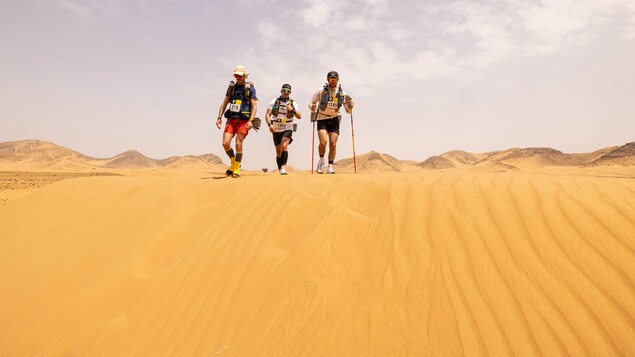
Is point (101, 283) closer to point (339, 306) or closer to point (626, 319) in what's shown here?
point (339, 306)

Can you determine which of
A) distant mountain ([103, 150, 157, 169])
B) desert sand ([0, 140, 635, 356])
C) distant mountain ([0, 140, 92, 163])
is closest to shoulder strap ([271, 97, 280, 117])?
desert sand ([0, 140, 635, 356])

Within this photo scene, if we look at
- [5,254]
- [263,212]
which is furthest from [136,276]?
[5,254]

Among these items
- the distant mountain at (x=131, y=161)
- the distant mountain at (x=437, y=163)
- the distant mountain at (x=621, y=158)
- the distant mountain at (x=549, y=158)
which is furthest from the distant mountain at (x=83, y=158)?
the distant mountain at (x=621, y=158)

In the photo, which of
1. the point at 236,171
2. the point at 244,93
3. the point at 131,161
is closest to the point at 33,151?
the point at 131,161

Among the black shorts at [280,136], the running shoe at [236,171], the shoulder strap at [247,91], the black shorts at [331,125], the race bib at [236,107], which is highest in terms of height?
the shoulder strap at [247,91]

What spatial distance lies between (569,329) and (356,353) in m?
1.15

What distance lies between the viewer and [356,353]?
1748 mm

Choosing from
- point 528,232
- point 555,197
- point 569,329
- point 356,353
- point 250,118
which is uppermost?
point 250,118

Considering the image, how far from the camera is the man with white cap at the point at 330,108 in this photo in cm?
601

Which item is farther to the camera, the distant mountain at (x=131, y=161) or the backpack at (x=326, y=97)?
the distant mountain at (x=131, y=161)

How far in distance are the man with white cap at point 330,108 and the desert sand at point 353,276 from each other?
107 inches

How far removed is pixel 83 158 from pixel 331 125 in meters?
44.9

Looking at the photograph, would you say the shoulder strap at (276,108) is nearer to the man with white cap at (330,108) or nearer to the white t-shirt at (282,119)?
the white t-shirt at (282,119)

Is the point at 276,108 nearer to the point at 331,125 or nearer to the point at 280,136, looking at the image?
the point at 280,136
